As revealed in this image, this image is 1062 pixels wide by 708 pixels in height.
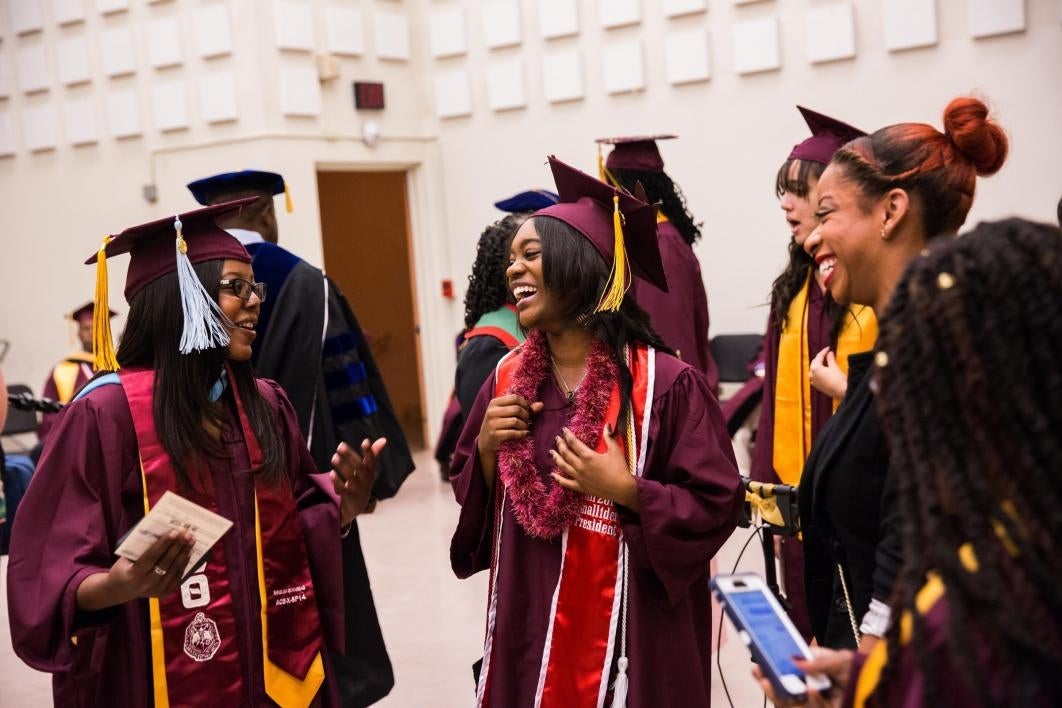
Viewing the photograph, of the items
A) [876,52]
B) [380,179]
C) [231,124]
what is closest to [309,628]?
[876,52]

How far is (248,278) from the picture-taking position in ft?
9.58

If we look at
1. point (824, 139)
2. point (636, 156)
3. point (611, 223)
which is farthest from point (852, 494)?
point (636, 156)

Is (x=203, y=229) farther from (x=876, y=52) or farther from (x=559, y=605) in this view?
(x=876, y=52)

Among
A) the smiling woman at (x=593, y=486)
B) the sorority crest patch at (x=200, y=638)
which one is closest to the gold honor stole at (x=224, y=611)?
the sorority crest patch at (x=200, y=638)

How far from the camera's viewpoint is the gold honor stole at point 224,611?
2.67 metres

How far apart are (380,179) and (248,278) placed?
9759mm

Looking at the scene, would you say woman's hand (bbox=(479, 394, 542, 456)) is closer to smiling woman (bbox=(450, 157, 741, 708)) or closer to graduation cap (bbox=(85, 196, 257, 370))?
smiling woman (bbox=(450, 157, 741, 708))

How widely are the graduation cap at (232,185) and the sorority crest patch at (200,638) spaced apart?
2169 millimetres

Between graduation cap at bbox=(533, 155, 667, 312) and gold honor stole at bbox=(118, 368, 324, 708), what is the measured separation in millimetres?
923

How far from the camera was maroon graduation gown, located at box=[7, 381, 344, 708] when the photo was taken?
251 cm

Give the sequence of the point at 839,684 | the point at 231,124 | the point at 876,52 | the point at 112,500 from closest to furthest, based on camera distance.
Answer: the point at 839,684 → the point at 112,500 → the point at 876,52 → the point at 231,124

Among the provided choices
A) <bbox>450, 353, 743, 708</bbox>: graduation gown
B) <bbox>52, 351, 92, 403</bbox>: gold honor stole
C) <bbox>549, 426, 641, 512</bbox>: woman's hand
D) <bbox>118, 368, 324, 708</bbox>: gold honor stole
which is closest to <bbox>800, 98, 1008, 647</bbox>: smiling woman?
<bbox>450, 353, 743, 708</bbox>: graduation gown

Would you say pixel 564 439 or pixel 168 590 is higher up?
pixel 564 439

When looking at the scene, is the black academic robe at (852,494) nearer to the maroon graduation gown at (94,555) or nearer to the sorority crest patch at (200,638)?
the maroon graduation gown at (94,555)
